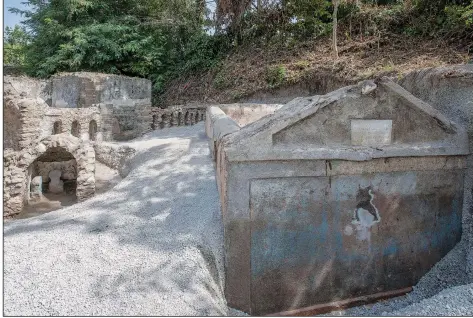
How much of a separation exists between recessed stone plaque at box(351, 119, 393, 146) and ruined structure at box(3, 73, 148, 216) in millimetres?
7017

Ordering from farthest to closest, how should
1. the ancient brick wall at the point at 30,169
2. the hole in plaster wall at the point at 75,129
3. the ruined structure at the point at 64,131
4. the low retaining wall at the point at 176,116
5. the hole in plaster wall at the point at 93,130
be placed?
the low retaining wall at the point at 176,116, the hole in plaster wall at the point at 93,130, the hole in plaster wall at the point at 75,129, the ruined structure at the point at 64,131, the ancient brick wall at the point at 30,169

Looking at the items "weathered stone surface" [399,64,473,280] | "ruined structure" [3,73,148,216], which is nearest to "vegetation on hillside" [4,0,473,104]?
"ruined structure" [3,73,148,216]

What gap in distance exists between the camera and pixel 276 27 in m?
16.5

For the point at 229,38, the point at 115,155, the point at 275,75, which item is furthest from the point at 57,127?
the point at 229,38

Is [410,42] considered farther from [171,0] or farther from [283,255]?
[171,0]

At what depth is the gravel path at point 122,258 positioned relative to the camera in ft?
9.95

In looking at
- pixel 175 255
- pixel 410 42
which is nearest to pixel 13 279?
pixel 175 255

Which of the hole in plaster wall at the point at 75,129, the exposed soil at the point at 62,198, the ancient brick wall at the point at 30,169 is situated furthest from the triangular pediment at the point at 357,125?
the hole in plaster wall at the point at 75,129

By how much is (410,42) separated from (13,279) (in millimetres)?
12085

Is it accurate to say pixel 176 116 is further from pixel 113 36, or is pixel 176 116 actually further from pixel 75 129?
pixel 113 36

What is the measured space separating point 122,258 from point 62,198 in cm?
684

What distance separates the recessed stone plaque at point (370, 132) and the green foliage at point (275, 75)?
9.56 meters

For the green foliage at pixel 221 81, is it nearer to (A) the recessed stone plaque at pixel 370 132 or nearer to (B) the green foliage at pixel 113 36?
(B) the green foliage at pixel 113 36

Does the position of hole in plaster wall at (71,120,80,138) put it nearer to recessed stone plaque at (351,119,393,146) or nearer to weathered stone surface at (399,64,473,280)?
recessed stone plaque at (351,119,393,146)
